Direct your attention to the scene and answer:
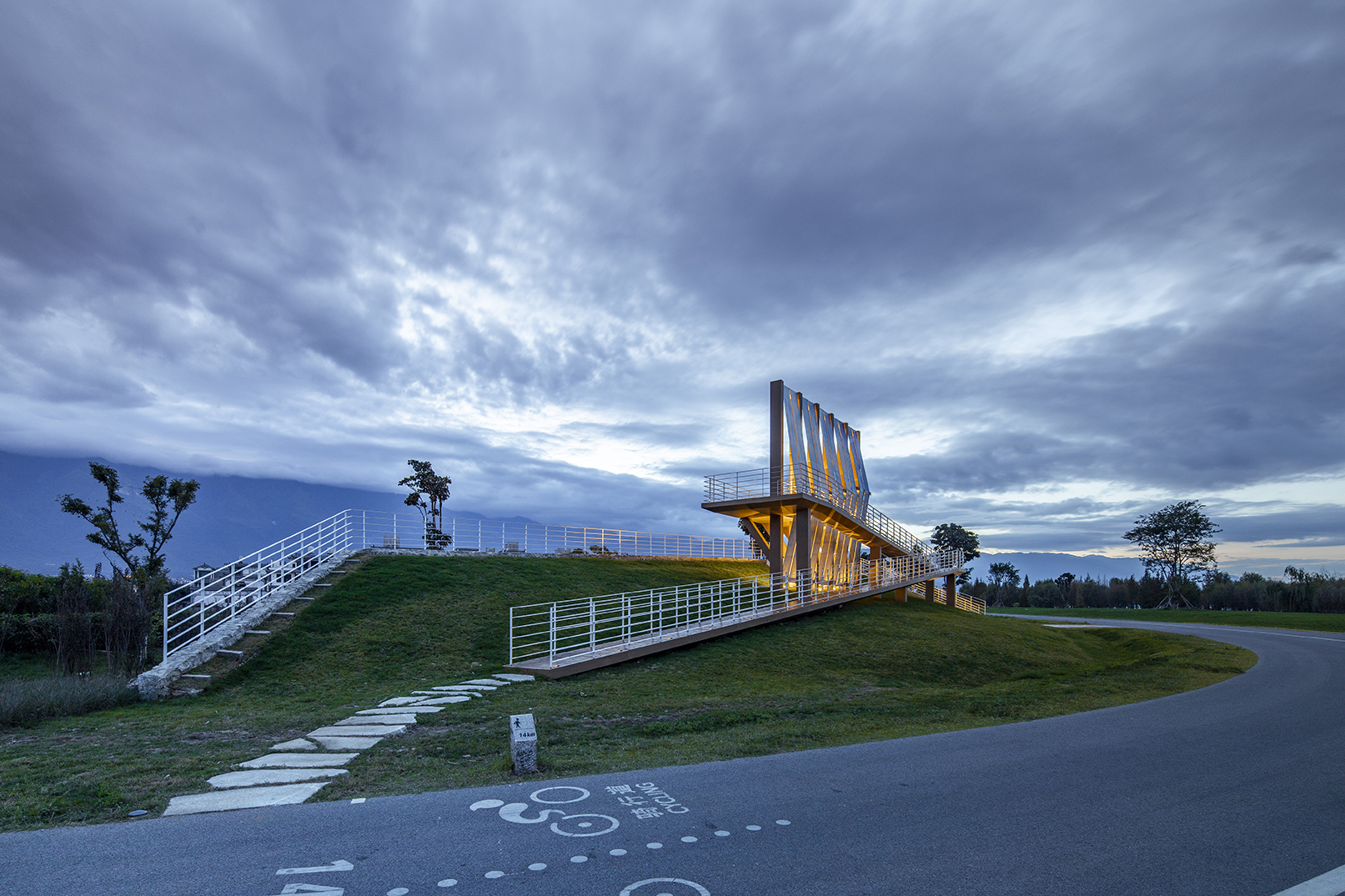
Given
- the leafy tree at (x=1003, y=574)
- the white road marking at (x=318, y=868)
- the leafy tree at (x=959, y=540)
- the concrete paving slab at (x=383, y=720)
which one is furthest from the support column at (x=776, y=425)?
the leafy tree at (x=1003, y=574)

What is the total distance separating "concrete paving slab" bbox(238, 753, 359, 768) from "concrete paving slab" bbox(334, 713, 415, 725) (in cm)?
179

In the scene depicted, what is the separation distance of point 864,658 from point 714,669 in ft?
16.0

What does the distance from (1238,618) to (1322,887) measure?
46.4 metres

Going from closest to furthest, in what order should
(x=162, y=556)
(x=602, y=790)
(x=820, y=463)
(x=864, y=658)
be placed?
(x=602, y=790) → (x=864, y=658) → (x=162, y=556) → (x=820, y=463)

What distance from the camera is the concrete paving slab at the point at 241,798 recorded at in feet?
17.1

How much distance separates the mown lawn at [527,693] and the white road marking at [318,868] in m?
1.52

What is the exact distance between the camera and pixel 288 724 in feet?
29.0

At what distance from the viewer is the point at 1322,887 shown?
4156mm

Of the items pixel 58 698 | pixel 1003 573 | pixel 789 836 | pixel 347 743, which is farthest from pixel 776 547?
pixel 1003 573

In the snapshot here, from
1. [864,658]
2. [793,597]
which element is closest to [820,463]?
[793,597]

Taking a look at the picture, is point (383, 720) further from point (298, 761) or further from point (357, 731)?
point (298, 761)

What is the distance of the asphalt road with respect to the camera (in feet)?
13.3

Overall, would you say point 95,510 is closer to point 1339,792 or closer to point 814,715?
point 814,715

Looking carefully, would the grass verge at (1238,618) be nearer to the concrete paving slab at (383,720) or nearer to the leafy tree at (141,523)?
the concrete paving slab at (383,720)
